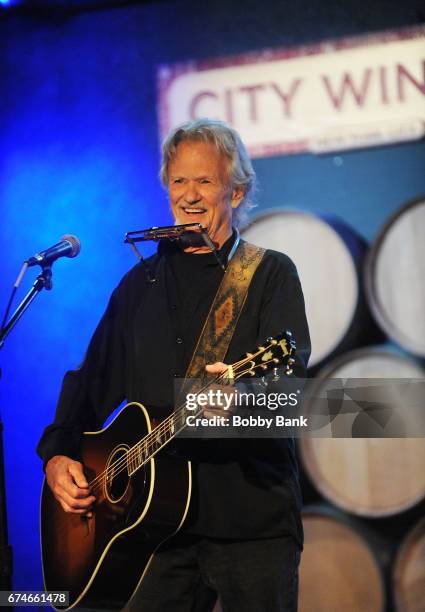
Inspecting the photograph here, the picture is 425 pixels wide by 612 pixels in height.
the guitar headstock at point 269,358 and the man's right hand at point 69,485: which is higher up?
the guitar headstock at point 269,358

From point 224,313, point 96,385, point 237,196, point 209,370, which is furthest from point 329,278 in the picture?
point 209,370

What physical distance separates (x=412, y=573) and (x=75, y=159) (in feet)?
7.37

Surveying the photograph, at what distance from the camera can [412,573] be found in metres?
2.78

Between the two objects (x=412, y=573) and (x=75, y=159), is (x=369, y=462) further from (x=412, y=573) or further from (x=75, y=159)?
(x=75, y=159)

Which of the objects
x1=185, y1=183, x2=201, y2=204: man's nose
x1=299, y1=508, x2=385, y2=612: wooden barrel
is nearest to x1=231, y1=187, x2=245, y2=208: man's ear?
x1=185, y1=183, x2=201, y2=204: man's nose

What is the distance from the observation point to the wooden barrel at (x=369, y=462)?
2.78 meters

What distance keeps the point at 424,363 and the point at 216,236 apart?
3.36 ft

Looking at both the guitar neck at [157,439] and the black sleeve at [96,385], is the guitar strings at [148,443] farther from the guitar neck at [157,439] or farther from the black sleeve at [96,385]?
the black sleeve at [96,385]

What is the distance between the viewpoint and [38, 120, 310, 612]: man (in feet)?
6.41

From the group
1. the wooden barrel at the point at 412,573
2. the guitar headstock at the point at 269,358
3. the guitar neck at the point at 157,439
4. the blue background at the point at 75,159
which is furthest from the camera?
the blue background at the point at 75,159

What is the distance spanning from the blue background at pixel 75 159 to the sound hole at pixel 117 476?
1.17 meters

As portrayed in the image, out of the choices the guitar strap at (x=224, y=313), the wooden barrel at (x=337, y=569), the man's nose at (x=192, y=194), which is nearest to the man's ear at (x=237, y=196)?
the man's nose at (x=192, y=194)

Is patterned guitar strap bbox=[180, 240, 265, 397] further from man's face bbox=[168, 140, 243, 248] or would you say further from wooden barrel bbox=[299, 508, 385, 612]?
wooden barrel bbox=[299, 508, 385, 612]

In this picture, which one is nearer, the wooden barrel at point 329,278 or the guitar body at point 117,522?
the guitar body at point 117,522
